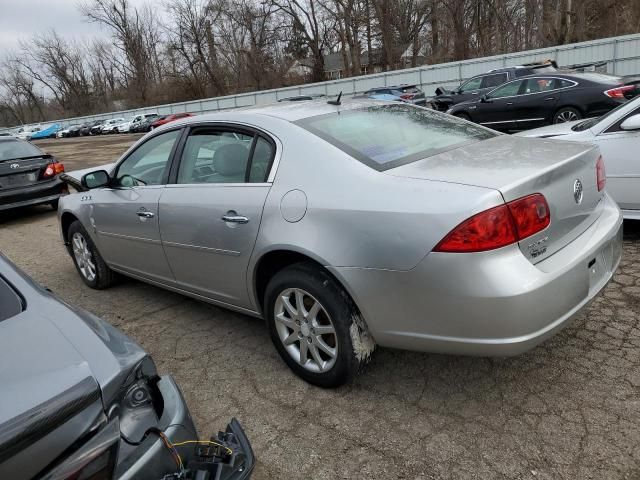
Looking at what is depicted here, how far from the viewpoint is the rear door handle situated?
2900 mm

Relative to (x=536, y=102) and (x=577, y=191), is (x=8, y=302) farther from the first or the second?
(x=536, y=102)

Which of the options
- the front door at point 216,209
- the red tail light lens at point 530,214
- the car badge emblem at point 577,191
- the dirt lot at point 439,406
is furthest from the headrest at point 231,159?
Answer: the car badge emblem at point 577,191

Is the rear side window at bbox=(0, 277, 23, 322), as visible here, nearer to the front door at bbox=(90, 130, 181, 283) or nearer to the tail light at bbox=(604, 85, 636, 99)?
the front door at bbox=(90, 130, 181, 283)

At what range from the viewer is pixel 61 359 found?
1.54 meters

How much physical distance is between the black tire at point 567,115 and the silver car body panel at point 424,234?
28.8ft

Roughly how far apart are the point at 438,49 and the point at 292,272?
48223 millimetres

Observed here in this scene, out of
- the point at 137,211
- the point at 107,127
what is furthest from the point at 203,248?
the point at 107,127

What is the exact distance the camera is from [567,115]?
10852 millimetres

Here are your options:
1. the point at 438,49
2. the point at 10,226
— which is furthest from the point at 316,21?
the point at 10,226

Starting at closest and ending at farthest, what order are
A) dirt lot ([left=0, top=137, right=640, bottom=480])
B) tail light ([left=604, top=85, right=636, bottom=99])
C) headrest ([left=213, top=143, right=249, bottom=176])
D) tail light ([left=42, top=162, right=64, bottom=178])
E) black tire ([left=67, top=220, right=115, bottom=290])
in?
dirt lot ([left=0, top=137, right=640, bottom=480]) < headrest ([left=213, top=143, right=249, bottom=176]) < black tire ([left=67, top=220, right=115, bottom=290]) < tail light ([left=42, top=162, right=64, bottom=178]) < tail light ([left=604, top=85, right=636, bottom=99])

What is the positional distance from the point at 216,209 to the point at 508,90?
11078mm

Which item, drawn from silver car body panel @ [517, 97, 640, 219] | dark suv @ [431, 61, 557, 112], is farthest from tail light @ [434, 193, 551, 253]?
dark suv @ [431, 61, 557, 112]

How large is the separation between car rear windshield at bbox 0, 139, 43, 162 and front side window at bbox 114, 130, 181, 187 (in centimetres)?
573

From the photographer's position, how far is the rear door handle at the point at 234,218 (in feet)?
9.51
